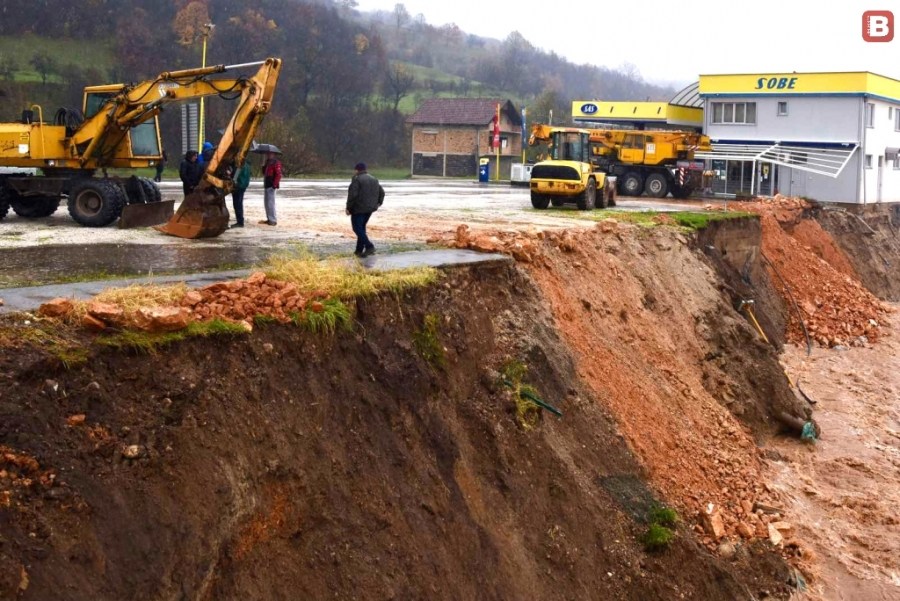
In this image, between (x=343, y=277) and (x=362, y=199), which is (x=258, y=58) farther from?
(x=343, y=277)

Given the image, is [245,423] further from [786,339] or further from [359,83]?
[359,83]

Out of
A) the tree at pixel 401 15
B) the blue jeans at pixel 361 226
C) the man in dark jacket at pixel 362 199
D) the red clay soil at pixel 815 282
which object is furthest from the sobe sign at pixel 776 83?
the tree at pixel 401 15

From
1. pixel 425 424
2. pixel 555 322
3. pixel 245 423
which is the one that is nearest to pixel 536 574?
pixel 425 424

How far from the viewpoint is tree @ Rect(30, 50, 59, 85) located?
2024 inches

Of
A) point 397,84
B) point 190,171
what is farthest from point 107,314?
point 397,84

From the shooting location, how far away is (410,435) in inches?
391

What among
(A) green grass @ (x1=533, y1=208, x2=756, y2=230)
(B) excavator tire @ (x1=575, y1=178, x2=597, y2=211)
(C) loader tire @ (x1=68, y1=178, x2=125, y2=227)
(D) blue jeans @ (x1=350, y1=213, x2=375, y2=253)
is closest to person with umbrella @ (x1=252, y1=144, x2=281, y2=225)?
(C) loader tire @ (x1=68, y1=178, x2=125, y2=227)

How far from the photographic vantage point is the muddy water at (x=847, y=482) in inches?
491

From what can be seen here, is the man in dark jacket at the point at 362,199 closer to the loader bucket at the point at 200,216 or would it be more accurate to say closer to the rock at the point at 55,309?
the loader bucket at the point at 200,216

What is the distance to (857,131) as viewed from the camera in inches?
1588

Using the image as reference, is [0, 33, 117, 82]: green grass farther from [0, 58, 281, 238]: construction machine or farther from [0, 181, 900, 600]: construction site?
[0, 181, 900, 600]: construction site

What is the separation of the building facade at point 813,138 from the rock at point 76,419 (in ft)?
112

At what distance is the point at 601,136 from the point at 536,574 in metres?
31.5

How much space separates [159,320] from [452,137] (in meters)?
61.4
